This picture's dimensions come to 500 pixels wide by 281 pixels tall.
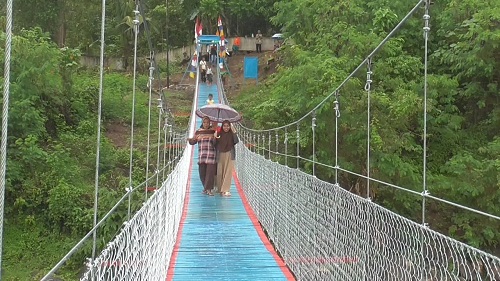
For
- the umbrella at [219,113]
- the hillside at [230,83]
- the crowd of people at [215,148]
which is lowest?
the crowd of people at [215,148]

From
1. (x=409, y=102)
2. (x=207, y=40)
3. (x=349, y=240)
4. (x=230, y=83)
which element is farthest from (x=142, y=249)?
(x=207, y=40)

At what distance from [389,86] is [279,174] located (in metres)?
4.20

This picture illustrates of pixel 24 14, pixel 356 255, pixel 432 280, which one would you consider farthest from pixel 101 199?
pixel 24 14

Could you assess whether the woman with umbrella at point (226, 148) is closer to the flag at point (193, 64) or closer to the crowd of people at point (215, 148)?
the crowd of people at point (215, 148)

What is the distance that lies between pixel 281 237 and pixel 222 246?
43 cm

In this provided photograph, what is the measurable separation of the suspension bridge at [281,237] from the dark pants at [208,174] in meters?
0.16

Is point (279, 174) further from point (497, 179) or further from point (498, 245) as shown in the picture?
point (498, 245)

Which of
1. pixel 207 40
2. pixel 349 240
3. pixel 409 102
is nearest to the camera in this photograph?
pixel 349 240

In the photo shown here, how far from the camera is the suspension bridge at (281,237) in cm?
165

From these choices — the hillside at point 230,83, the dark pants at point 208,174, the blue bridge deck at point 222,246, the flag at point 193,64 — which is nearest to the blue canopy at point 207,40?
the flag at point 193,64

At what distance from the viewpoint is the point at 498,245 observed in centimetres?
795

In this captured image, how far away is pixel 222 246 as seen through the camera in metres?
4.36

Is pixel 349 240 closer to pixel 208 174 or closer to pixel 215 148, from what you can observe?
pixel 215 148

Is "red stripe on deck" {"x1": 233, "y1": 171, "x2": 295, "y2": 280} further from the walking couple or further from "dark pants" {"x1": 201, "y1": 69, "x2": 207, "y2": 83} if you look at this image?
"dark pants" {"x1": 201, "y1": 69, "x2": 207, "y2": 83}
